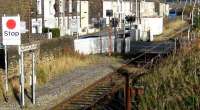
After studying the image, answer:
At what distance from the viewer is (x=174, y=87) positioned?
1267 cm

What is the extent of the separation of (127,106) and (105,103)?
5.20m

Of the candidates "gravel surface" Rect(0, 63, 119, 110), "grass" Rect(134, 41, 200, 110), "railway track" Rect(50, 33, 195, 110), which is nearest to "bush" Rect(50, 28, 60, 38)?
"gravel surface" Rect(0, 63, 119, 110)

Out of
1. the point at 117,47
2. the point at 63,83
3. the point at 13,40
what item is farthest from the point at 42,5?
the point at 13,40

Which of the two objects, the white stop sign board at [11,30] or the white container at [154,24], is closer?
the white stop sign board at [11,30]

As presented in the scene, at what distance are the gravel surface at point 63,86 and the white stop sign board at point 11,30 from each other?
1856 millimetres

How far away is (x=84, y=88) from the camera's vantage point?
1852cm

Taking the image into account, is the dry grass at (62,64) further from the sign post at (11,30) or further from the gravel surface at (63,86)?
the sign post at (11,30)

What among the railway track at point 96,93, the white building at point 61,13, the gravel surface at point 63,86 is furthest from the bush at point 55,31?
the railway track at point 96,93

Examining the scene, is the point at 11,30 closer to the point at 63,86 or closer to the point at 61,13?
the point at 63,86

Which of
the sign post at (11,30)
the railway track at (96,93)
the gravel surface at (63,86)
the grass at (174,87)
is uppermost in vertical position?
the sign post at (11,30)

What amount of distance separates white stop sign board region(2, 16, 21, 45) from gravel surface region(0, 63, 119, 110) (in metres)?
1.86

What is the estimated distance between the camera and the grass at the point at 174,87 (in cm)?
1126

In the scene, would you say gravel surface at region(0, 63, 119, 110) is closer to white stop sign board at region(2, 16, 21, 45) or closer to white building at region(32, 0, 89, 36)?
white stop sign board at region(2, 16, 21, 45)

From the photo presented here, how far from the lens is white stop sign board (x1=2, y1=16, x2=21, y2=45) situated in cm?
1552
